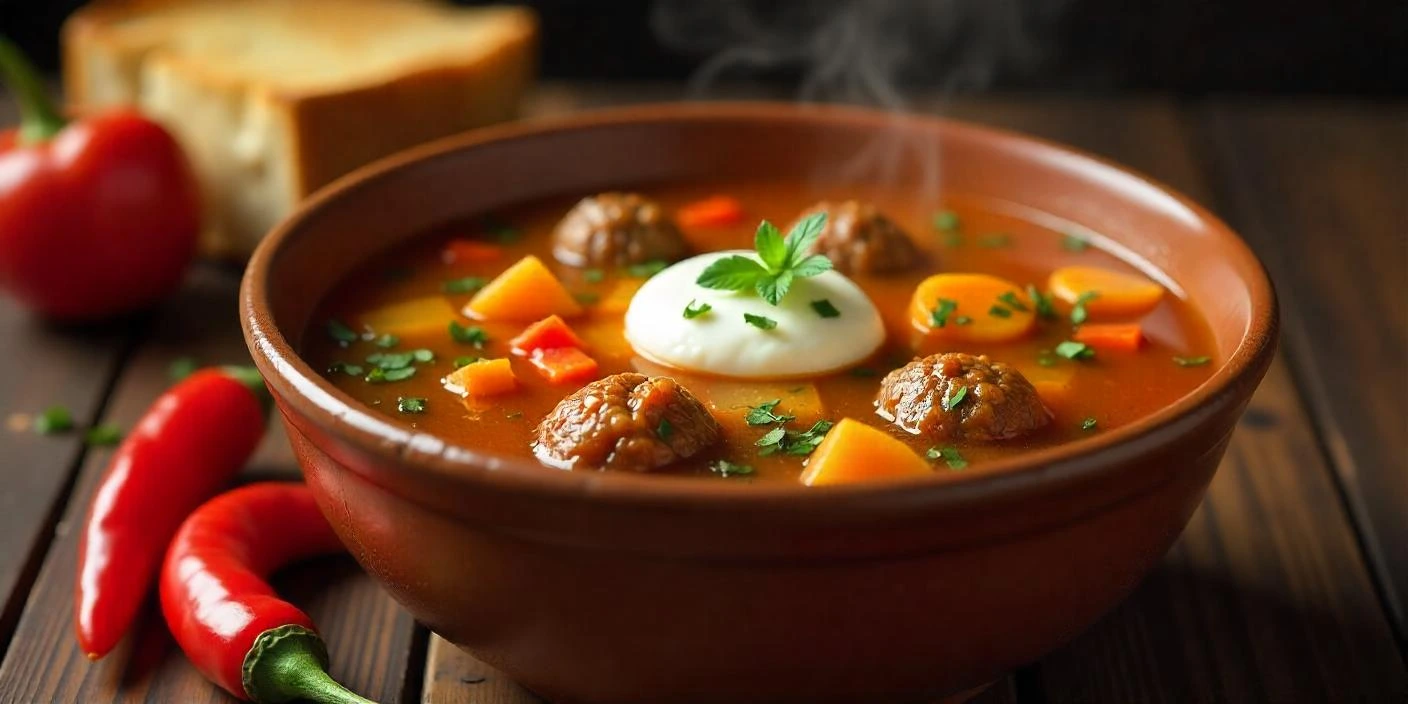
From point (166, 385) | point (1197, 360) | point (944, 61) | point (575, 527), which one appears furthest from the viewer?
point (944, 61)

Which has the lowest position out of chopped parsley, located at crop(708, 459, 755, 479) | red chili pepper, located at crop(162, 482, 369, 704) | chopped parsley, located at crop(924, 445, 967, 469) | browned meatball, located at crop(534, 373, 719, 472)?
red chili pepper, located at crop(162, 482, 369, 704)

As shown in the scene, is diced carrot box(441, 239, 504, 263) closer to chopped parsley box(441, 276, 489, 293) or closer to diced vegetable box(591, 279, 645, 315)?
chopped parsley box(441, 276, 489, 293)

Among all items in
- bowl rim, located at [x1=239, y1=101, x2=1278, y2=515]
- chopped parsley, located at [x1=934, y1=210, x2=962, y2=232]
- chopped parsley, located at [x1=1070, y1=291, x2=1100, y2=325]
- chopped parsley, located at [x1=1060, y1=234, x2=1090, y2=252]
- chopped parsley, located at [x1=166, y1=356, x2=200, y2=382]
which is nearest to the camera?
bowl rim, located at [x1=239, y1=101, x2=1278, y2=515]

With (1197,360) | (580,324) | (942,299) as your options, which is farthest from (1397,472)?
(580,324)

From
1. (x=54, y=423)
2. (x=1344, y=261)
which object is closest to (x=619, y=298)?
(x=54, y=423)

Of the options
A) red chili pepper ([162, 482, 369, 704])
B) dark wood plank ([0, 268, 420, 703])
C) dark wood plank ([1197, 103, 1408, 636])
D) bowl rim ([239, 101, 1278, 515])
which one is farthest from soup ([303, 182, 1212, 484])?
dark wood plank ([1197, 103, 1408, 636])

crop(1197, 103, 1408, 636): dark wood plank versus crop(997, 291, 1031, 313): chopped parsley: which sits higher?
crop(997, 291, 1031, 313): chopped parsley

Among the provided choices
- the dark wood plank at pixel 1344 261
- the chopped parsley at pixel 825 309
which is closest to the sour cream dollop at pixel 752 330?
the chopped parsley at pixel 825 309

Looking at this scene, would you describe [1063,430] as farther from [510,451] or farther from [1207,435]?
[510,451]
